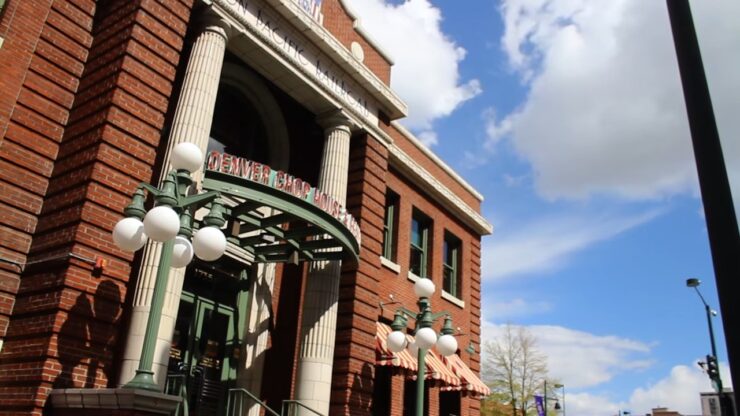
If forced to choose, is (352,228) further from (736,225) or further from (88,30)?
(736,225)

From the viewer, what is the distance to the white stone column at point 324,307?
44.3 feet

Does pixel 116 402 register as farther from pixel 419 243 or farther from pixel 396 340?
pixel 419 243

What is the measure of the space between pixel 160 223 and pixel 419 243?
47.2 feet

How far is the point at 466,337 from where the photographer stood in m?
21.7

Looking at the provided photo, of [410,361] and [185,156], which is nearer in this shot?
[185,156]

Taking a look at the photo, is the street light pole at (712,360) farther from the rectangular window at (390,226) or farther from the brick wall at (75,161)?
the brick wall at (75,161)

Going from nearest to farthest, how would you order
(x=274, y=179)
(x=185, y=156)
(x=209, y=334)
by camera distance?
1. (x=185, y=156)
2. (x=274, y=179)
3. (x=209, y=334)

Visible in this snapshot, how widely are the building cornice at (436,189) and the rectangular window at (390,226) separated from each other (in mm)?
903

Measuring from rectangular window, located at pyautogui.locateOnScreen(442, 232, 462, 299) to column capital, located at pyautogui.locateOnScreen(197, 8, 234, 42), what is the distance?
1222 cm

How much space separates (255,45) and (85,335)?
7046 millimetres

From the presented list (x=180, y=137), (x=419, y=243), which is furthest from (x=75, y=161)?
(x=419, y=243)

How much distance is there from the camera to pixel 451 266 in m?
22.6

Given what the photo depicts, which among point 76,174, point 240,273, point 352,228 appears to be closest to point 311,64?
point 352,228

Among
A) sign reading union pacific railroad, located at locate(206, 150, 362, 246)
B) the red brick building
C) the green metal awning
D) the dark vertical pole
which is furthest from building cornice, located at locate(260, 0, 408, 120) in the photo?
the dark vertical pole
